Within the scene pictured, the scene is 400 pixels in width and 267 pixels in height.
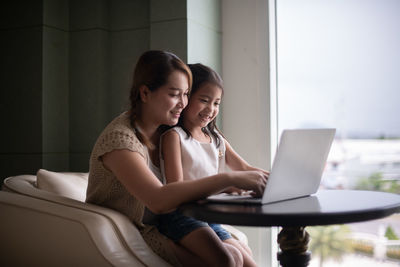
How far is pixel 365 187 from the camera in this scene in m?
3.31

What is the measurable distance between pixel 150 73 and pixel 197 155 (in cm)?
39

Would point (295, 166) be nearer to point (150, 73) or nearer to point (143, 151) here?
point (143, 151)

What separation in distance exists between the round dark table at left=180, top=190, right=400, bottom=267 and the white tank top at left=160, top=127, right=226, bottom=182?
438 millimetres

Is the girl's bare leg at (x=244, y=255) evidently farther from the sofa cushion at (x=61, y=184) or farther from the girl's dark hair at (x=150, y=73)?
the sofa cushion at (x=61, y=184)

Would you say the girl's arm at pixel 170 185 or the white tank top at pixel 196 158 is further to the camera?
the white tank top at pixel 196 158

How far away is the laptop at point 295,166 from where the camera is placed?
1444 mm

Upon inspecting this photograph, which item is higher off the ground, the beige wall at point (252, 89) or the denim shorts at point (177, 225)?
the beige wall at point (252, 89)

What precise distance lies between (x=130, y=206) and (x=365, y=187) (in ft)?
6.43

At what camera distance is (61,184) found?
2312 millimetres

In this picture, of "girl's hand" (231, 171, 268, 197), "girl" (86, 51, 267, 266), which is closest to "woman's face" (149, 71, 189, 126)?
"girl" (86, 51, 267, 266)

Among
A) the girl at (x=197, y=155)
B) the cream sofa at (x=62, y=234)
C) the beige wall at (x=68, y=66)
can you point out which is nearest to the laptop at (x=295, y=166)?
the girl at (x=197, y=155)

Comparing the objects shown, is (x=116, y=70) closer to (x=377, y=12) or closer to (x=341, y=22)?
(x=341, y=22)

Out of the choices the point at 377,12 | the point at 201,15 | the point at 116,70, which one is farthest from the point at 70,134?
the point at 377,12

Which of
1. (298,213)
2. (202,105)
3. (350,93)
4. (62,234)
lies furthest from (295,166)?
(350,93)
